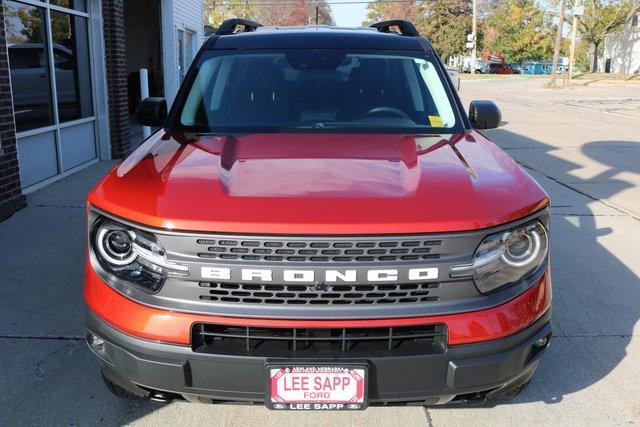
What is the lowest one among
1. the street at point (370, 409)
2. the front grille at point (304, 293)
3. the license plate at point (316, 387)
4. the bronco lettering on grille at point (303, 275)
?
→ the street at point (370, 409)

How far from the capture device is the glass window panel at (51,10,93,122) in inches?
329

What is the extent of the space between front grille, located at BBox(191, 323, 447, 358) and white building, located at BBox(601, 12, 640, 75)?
6130cm

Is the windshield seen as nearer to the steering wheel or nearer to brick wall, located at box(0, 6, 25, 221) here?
the steering wheel

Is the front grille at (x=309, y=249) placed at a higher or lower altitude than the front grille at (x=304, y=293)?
higher

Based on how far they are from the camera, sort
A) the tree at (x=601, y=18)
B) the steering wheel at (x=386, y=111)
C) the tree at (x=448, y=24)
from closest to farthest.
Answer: the steering wheel at (x=386, y=111)
the tree at (x=601, y=18)
the tree at (x=448, y=24)

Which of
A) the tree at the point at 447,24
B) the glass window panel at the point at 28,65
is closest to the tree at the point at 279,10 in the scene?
the tree at the point at 447,24

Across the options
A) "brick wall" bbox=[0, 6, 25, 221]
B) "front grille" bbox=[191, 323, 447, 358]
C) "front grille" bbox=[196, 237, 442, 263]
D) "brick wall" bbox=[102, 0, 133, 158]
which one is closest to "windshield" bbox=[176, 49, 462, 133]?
"front grille" bbox=[196, 237, 442, 263]

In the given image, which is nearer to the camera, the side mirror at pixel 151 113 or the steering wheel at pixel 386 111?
the steering wheel at pixel 386 111

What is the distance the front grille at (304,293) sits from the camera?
2.29 meters

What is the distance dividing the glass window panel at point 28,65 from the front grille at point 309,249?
5668 mm

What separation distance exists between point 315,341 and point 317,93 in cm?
190

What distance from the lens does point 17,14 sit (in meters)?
7.32

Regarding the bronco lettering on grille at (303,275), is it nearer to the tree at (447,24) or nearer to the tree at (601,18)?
the tree at (601,18)

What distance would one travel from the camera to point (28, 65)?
24.7 ft
